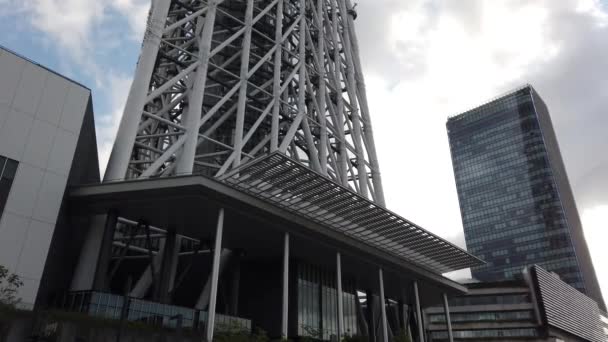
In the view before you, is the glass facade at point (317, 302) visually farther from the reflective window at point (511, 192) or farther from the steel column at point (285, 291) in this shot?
the reflective window at point (511, 192)

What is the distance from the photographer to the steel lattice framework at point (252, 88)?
47.1 meters

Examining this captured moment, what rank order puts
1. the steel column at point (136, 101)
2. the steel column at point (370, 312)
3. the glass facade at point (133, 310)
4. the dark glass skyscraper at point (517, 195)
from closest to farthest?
the glass facade at point (133, 310) < the steel column at point (136, 101) < the steel column at point (370, 312) < the dark glass skyscraper at point (517, 195)

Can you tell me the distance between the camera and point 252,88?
58.8m

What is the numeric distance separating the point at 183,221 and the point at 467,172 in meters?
163

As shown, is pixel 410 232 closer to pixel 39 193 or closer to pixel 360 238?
pixel 360 238

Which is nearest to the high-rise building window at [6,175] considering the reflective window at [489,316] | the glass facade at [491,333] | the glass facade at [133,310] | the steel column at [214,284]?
the glass facade at [133,310]

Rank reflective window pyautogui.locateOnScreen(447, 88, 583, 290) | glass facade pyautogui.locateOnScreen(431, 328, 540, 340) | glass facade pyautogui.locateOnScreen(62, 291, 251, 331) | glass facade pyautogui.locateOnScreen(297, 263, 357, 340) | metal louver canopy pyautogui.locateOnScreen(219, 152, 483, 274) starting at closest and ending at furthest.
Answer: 1. glass facade pyautogui.locateOnScreen(62, 291, 251, 331)
2. metal louver canopy pyautogui.locateOnScreen(219, 152, 483, 274)
3. glass facade pyautogui.locateOnScreen(297, 263, 357, 340)
4. glass facade pyautogui.locateOnScreen(431, 328, 540, 340)
5. reflective window pyautogui.locateOnScreen(447, 88, 583, 290)

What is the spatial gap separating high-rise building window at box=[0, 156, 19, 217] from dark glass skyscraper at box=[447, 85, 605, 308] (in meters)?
155

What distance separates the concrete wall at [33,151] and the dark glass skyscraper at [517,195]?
152579 millimetres

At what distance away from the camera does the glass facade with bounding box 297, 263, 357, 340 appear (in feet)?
147

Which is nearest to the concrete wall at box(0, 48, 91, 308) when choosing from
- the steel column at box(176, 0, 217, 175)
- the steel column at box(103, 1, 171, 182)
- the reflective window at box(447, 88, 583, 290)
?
the steel column at box(103, 1, 171, 182)

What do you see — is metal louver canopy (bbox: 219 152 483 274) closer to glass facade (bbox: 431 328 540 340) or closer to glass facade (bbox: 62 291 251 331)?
glass facade (bbox: 62 291 251 331)

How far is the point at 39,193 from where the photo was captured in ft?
100

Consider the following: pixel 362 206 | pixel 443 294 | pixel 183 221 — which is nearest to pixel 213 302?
pixel 183 221
